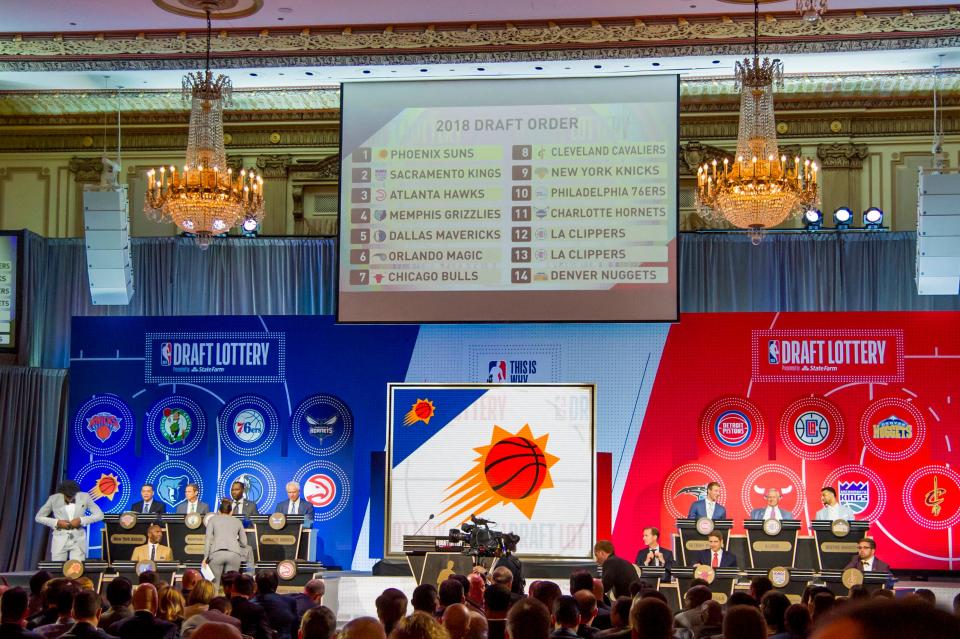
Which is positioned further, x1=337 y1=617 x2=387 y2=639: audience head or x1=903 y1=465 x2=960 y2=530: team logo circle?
x1=903 y1=465 x2=960 y2=530: team logo circle

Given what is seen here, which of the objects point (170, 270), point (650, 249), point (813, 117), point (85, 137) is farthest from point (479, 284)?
point (85, 137)

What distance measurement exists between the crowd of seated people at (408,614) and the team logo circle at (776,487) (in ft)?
19.1

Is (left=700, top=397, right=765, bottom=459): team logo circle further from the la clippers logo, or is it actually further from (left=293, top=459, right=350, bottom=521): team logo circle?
(left=293, top=459, right=350, bottom=521): team logo circle

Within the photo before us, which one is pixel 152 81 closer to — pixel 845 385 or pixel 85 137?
pixel 85 137

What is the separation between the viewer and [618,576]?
8.38m

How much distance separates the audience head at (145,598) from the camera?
5.39 meters

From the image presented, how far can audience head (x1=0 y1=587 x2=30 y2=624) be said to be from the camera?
480 cm

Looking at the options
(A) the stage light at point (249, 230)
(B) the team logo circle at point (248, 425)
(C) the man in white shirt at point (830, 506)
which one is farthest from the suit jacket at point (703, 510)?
(A) the stage light at point (249, 230)

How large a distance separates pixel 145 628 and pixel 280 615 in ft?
4.79

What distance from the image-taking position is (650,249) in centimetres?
1212

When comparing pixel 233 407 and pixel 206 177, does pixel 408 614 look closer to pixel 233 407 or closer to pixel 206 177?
pixel 206 177

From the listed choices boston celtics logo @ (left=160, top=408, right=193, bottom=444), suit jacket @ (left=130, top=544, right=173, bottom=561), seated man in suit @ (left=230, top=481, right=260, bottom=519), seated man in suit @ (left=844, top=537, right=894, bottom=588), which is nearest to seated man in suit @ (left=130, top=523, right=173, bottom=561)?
suit jacket @ (left=130, top=544, right=173, bottom=561)

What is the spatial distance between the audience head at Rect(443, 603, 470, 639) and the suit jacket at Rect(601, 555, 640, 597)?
4084mm

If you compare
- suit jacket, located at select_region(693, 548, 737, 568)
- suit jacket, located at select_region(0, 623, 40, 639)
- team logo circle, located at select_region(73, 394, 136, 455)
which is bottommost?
suit jacket, located at select_region(693, 548, 737, 568)
